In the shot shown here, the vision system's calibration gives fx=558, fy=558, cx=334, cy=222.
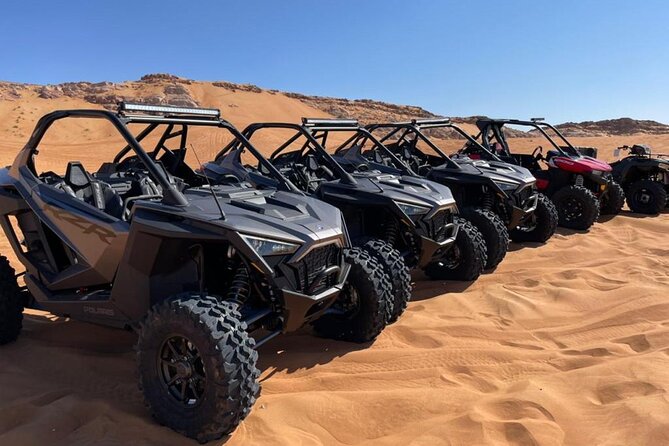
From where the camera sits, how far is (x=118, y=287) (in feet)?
11.1

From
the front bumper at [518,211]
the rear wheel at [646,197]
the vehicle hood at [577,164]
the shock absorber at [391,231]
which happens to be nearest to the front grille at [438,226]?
the shock absorber at [391,231]

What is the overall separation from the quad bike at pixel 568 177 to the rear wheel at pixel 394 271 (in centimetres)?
440

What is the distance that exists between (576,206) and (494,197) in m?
2.59

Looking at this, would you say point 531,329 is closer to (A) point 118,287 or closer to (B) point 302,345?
(B) point 302,345

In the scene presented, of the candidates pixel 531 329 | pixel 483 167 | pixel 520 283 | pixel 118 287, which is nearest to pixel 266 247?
pixel 118 287

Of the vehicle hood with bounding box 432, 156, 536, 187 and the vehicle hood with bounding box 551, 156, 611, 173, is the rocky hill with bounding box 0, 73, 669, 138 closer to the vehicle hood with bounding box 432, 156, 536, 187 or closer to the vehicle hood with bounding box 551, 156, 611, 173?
the vehicle hood with bounding box 551, 156, 611, 173

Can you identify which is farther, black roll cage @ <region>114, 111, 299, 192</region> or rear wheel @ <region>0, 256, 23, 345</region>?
rear wheel @ <region>0, 256, 23, 345</region>

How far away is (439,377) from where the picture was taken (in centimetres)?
369

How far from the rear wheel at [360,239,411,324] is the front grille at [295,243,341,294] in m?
0.91

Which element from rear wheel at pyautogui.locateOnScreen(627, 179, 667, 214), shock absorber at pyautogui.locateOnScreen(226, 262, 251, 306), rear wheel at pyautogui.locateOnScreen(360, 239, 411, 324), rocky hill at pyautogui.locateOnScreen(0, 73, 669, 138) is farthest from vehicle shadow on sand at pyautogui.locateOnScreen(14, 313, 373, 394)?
rocky hill at pyautogui.locateOnScreen(0, 73, 669, 138)

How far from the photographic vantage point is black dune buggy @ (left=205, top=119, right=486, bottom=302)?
4957mm

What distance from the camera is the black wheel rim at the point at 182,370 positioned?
9.72 feet

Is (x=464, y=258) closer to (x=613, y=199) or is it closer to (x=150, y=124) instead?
(x=150, y=124)

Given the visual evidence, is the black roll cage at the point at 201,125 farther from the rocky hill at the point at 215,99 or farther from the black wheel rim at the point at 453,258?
the rocky hill at the point at 215,99
